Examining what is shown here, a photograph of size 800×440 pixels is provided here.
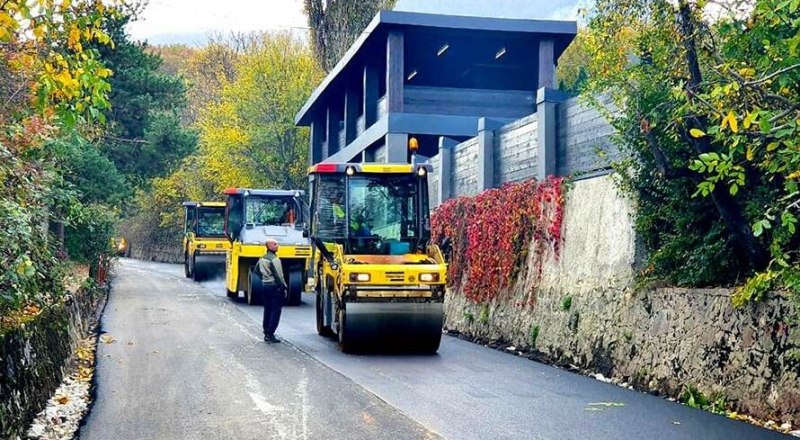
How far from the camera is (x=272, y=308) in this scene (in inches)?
590

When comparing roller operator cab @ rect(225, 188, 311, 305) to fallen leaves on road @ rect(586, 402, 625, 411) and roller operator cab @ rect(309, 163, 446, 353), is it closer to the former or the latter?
roller operator cab @ rect(309, 163, 446, 353)

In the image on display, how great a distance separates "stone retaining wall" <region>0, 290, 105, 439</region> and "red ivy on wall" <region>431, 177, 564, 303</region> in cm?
615

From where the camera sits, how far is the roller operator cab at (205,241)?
3406 cm

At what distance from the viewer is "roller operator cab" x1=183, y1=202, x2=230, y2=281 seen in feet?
112

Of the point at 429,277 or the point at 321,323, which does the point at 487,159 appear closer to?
the point at 321,323

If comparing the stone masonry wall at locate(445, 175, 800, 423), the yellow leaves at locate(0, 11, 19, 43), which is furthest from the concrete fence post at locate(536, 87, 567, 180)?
the yellow leaves at locate(0, 11, 19, 43)

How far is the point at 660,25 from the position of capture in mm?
10391

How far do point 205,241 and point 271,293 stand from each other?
20169 mm

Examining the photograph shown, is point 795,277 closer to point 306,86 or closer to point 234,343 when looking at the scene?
point 234,343

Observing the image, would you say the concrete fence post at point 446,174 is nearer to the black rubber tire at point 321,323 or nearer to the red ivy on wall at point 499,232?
the red ivy on wall at point 499,232

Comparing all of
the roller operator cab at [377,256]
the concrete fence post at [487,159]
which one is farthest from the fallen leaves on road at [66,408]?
the concrete fence post at [487,159]

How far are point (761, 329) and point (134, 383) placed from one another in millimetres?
7033

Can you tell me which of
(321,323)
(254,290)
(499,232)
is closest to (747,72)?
(499,232)

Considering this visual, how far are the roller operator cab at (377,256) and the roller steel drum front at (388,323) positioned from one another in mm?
15
